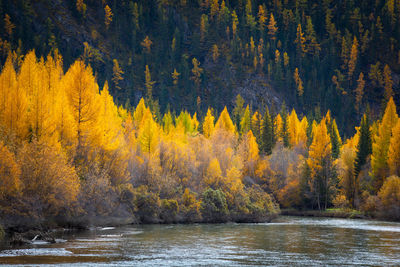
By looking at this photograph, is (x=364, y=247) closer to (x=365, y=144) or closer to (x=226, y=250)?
(x=226, y=250)

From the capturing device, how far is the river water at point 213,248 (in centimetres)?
3466

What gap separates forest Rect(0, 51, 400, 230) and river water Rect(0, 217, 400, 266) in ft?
15.9

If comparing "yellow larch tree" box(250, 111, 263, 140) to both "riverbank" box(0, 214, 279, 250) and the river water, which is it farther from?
the river water


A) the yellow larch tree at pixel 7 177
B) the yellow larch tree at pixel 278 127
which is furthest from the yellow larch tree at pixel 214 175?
the yellow larch tree at pixel 278 127

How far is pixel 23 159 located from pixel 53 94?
53.6ft

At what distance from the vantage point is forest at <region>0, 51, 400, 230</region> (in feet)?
156

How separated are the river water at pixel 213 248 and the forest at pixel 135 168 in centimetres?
486

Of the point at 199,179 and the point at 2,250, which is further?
the point at 199,179

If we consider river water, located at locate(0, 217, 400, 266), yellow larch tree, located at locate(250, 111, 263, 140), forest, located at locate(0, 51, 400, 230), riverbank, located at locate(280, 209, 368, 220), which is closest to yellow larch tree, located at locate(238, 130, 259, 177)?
forest, located at locate(0, 51, 400, 230)

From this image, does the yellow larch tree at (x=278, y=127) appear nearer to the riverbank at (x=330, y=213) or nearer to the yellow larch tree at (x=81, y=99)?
the riverbank at (x=330, y=213)

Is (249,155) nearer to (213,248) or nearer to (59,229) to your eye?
(59,229)

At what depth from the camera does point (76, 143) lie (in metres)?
58.1

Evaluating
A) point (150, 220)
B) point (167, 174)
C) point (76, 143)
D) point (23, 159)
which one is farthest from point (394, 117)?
point (23, 159)

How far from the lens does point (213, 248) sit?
4153 cm
